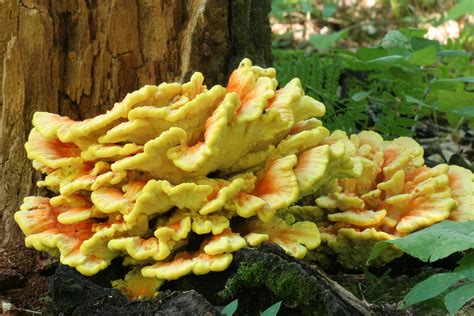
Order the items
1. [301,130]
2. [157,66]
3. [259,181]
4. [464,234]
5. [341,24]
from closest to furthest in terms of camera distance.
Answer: [464,234], [259,181], [301,130], [157,66], [341,24]

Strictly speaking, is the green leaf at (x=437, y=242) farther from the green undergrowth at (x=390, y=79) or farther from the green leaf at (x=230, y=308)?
the green undergrowth at (x=390, y=79)

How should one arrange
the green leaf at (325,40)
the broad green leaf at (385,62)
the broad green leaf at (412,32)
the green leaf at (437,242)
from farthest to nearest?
the green leaf at (325,40), the broad green leaf at (412,32), the broad green leaf at (385,62), the green leaf at (437,242)

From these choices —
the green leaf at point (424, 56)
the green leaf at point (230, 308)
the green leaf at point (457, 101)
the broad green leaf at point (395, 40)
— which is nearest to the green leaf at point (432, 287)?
the green leaf at point (230, 308)

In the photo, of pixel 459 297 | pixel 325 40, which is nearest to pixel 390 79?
pixel 325 40

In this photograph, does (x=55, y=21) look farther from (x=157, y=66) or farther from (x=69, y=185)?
(x=69, y=185)

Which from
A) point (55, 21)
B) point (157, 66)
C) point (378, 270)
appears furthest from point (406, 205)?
point (55, 21)

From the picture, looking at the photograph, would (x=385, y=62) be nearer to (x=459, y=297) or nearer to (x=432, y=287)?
(x=432, y=287)
